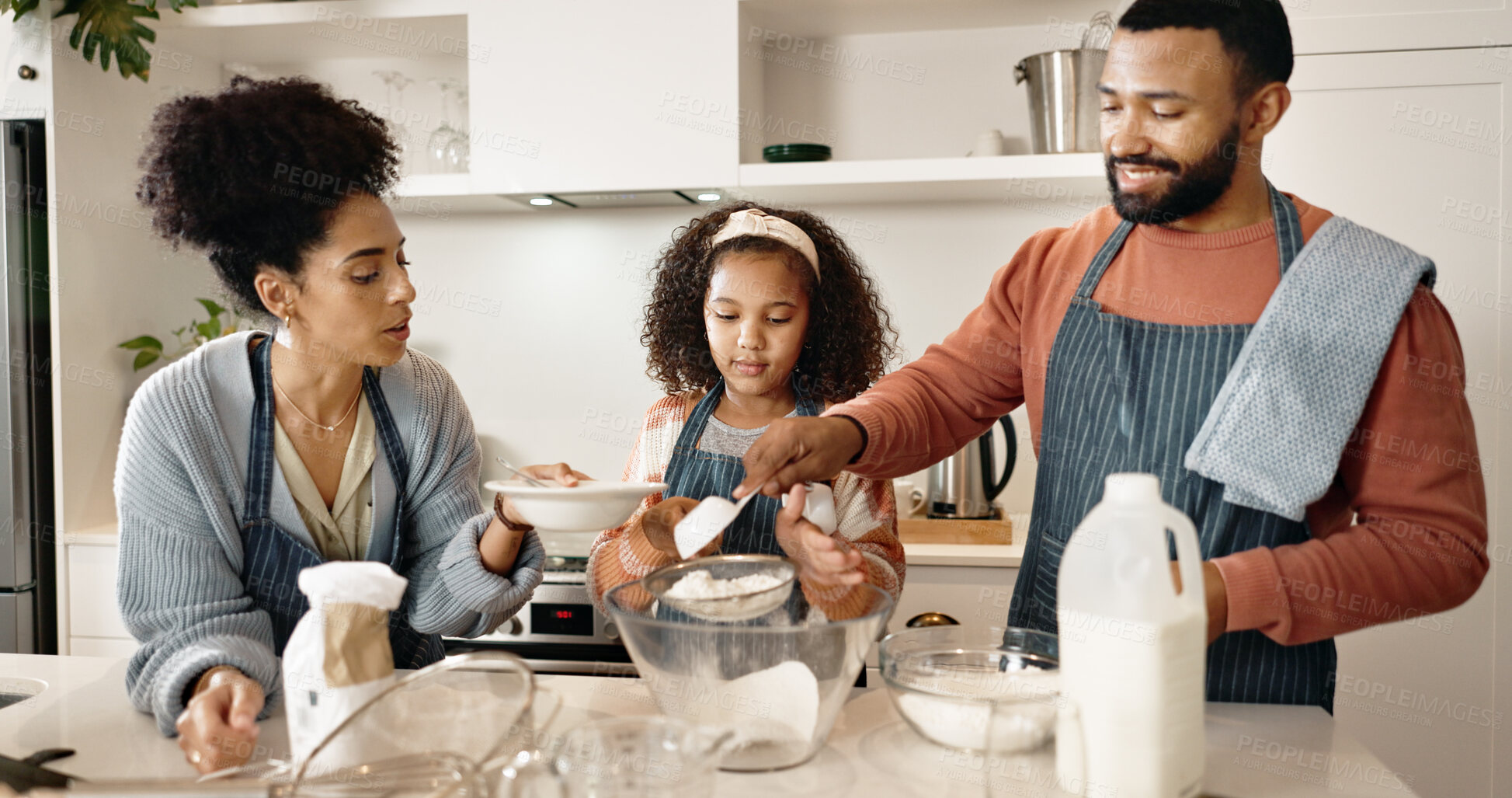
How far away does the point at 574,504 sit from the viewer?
0.99 metres

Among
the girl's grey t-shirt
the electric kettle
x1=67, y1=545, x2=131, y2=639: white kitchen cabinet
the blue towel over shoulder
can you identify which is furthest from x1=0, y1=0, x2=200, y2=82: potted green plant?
the blue towel over shoulder

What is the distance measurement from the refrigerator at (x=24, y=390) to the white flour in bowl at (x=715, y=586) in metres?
2.03

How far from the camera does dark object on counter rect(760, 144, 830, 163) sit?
2270mm

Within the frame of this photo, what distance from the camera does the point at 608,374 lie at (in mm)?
2752

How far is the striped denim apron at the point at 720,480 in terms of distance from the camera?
1499mm

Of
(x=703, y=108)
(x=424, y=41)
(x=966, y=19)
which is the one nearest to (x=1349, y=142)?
(x=966, y=19)

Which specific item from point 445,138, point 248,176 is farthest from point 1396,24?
point 445,138

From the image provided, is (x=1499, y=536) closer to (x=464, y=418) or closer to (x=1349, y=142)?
(x=1349, y=142)

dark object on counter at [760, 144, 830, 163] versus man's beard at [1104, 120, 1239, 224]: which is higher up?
dark object on counter at [760, 144, 830, 163]

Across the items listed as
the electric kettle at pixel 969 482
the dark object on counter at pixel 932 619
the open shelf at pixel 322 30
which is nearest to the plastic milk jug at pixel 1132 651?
the dark object on counter at pixel 932 619

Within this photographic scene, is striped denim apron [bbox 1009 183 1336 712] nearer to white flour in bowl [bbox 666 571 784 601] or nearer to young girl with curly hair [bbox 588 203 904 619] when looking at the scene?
young girl with curly hair [bbox 588 203 904 619]

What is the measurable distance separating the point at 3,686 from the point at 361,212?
66cm

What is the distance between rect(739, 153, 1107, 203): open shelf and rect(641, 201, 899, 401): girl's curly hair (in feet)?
1.65

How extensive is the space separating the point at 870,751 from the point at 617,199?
1.84 metres
